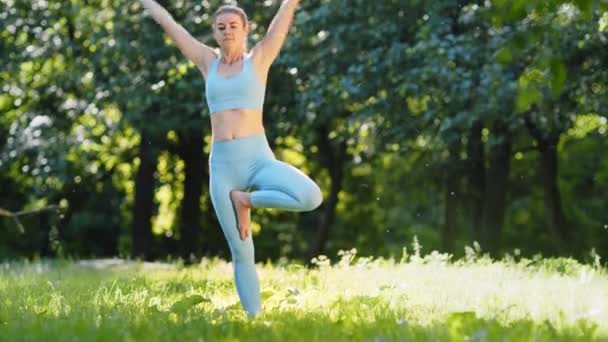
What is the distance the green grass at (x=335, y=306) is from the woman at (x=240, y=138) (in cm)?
45

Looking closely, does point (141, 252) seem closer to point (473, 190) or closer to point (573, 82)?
point (473, 190)

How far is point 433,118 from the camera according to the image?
15.9 m

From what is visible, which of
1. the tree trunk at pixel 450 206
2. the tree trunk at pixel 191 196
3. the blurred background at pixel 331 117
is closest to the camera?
the blurred background at pixel 331 117

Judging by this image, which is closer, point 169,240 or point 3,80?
point 3,80

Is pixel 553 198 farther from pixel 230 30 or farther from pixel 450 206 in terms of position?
pixel 230 30

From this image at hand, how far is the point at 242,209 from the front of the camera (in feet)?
22.5

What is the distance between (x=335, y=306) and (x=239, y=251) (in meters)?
0.75

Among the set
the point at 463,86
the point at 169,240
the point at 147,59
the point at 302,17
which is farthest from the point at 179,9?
the point at 169,240

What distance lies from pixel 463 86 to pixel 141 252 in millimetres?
9561

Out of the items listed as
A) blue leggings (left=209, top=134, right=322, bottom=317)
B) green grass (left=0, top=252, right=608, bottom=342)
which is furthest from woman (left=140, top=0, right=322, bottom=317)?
green grass (left=0, top=252, right=608, bottom=342)

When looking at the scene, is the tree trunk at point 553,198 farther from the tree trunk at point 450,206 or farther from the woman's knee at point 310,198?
the woman's knee at point 310,198

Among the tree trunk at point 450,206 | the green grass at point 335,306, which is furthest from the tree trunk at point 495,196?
the green grass at point 335,306

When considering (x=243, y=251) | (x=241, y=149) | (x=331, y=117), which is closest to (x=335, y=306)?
(x=243, y=251)

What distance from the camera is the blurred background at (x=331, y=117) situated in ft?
49.8
